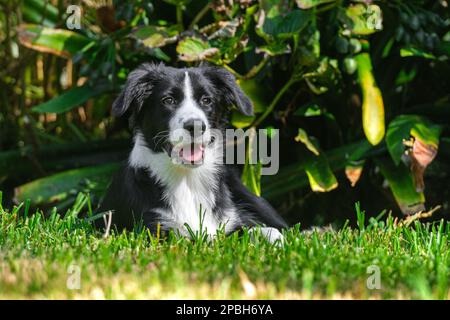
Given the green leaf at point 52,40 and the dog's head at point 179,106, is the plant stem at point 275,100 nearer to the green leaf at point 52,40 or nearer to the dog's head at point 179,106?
the dog's head at point 179,106

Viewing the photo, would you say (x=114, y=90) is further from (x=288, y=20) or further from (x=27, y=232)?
(x=27, y=232)

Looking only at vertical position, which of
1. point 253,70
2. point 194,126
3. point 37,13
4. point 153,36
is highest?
point 37,13

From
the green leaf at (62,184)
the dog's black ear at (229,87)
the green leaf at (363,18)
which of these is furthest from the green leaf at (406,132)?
the green leaf at (62,184)

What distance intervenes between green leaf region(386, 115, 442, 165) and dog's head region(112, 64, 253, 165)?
104cm

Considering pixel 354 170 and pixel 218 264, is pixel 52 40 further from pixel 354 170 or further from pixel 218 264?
pixel 218 264

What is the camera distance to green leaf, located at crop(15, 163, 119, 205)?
525cm

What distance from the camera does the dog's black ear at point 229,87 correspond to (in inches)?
159

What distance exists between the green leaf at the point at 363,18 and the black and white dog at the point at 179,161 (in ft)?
3.02

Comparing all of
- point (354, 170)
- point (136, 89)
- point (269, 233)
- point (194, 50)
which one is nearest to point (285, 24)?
point (194, 50)

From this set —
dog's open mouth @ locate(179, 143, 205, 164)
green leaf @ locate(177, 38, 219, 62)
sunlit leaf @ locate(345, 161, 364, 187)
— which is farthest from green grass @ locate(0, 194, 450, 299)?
green leaf @ locate(177, 38, 219, 62)

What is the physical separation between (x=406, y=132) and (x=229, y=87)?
4.01 ft

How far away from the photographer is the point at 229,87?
13.3 ft

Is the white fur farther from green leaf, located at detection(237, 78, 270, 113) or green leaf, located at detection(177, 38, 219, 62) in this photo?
green leaf, located at detection(237, 78, 270, 113)

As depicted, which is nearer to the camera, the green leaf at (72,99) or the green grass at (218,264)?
the green grass at (218,264)
